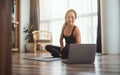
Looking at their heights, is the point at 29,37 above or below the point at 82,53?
above

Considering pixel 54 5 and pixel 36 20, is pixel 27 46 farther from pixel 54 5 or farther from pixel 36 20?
pixel 54 5

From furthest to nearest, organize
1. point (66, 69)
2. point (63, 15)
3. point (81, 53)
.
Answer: point (63, 15)
point (81, 53)
point (66, 69)

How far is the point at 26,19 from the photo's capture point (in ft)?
24.8

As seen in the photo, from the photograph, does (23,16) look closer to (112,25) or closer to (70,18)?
(112,25)

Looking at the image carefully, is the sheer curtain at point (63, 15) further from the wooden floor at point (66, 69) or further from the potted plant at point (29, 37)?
the wooden floor at point (66, 69)

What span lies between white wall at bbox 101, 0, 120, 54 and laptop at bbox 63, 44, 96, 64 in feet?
8.20

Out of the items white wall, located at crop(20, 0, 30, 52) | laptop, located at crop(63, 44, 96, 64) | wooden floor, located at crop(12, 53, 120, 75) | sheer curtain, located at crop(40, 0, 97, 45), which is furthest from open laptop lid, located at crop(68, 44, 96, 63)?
white wall, located at crop(20, 0, 30, 52)

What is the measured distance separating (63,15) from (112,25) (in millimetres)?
2279

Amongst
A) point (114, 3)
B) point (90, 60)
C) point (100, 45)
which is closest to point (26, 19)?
point (100, 45)

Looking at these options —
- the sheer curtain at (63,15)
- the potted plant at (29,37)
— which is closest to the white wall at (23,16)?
the potted plant at (29,37)

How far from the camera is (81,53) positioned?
236cm

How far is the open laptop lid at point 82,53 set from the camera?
7.55 ft

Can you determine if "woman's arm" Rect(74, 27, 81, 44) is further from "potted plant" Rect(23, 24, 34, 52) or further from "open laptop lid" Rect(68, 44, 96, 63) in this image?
"potted plant" Rect(23, 24, 34, 52)

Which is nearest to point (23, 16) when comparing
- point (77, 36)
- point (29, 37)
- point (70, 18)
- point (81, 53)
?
point (29, 37)
